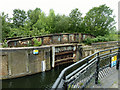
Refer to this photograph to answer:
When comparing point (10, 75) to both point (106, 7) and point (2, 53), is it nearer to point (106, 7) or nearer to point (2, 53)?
point (2, 53)

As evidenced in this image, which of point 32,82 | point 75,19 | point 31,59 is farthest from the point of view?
point 75,19

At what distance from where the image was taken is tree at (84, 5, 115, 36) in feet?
56.2

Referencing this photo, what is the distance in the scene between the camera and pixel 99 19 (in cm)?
1692

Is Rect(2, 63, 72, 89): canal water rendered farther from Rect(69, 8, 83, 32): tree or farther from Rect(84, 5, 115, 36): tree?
Rect(84, 5, 115, 36): tree

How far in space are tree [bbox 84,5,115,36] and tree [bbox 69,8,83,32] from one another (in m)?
1.41

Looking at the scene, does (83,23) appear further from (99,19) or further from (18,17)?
(18,17)

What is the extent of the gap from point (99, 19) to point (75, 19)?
15.1 ft

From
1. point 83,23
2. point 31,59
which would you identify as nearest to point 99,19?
point 83,23

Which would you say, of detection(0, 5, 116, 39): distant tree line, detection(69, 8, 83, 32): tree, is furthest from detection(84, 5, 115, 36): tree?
detection(69, 8, 83, 32): tree

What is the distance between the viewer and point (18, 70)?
26.0ft

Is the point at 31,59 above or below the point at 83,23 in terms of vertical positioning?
below

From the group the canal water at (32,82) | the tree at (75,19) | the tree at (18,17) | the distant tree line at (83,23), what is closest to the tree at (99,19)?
the distant tree line at (83,23)

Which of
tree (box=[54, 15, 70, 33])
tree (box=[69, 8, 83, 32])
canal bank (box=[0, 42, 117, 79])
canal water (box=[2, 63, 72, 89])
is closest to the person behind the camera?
canal water (box=[2, 63, 72, 89])

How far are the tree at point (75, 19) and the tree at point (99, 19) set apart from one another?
1.41 metres
